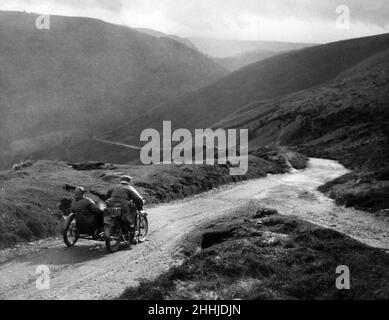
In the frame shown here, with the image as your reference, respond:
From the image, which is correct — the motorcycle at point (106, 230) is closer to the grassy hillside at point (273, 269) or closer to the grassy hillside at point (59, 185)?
the grassy hillside at point (273, 269)

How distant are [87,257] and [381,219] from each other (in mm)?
15255

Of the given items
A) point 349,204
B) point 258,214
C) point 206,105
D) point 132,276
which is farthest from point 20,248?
point 206,105

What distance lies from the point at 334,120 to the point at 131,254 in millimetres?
106548

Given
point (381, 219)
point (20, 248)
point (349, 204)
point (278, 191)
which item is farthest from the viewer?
point (278, 191)

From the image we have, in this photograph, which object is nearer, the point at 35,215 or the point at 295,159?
the point at 35,215

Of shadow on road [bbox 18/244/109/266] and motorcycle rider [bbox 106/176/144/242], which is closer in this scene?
shadow on road [bbox 18/244/109/266]

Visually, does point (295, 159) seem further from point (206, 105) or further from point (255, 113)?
point (206, 105)

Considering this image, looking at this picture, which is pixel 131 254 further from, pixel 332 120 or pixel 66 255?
pixel 332 120

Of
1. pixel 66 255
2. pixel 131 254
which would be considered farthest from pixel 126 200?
pixel 66 255

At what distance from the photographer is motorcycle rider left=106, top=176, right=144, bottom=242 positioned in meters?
17.8

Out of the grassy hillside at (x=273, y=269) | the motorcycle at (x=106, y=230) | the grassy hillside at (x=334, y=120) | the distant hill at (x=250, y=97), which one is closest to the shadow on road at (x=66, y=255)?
the motorcycle at (x=106, y=230)

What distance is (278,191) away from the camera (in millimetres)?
36594

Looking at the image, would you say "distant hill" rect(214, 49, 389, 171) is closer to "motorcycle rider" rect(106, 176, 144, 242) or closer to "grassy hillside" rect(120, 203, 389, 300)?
"grassy hillside" rect(120, 203, 389, 300)

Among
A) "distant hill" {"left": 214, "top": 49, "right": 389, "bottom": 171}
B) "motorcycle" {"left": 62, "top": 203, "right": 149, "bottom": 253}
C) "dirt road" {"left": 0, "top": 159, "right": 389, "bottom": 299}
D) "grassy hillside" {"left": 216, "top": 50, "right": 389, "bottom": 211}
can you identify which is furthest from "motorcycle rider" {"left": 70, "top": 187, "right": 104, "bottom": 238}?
"distant hill" {"left": 214, "top": 49, "right": 389, "bottom": 171}
